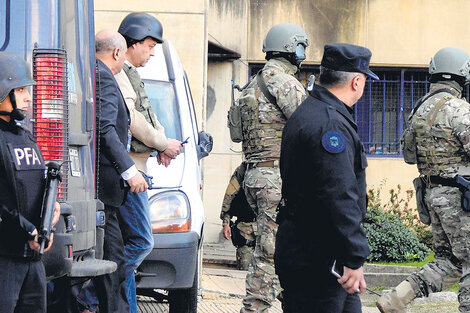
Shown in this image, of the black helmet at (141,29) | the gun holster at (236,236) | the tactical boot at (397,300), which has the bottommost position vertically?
the tactical boot at (397,300)

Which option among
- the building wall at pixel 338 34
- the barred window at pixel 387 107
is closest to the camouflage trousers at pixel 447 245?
the building wall at pixel 338 34

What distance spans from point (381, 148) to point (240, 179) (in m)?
7.93

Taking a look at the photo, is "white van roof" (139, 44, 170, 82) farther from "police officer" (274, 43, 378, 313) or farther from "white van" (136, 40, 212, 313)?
"police officer" (274, 43, 378, 313)

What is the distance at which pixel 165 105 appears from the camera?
26.2 feet

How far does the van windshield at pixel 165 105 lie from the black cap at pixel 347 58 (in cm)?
319

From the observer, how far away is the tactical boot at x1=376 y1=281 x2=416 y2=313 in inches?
313

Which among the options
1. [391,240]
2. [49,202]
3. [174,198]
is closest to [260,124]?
[174,198]

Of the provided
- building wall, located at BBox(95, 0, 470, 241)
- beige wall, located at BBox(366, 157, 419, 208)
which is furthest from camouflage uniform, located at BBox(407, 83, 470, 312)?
beige wall, located at BBox(366, 157, 419, 208)

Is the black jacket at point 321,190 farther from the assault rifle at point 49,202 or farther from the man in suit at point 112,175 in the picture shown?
the man in suit at point 112,175

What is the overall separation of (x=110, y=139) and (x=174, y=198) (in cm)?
154

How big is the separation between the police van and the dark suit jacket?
1.52ft

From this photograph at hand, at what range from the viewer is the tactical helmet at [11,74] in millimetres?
4461

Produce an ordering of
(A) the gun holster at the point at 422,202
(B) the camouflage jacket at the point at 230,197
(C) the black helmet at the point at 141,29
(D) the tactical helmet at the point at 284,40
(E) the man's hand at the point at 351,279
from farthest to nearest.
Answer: (B) the camouflage jacket at the point at 230,197 < (A) the gun holster at the point at 422,202 < (D) the tactical helmet at the point at 284,40 < (C) the black helmet at the point at 141,29 < (E) the man's hand at the point at 351,279

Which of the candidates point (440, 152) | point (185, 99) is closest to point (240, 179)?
point (185, 99)
